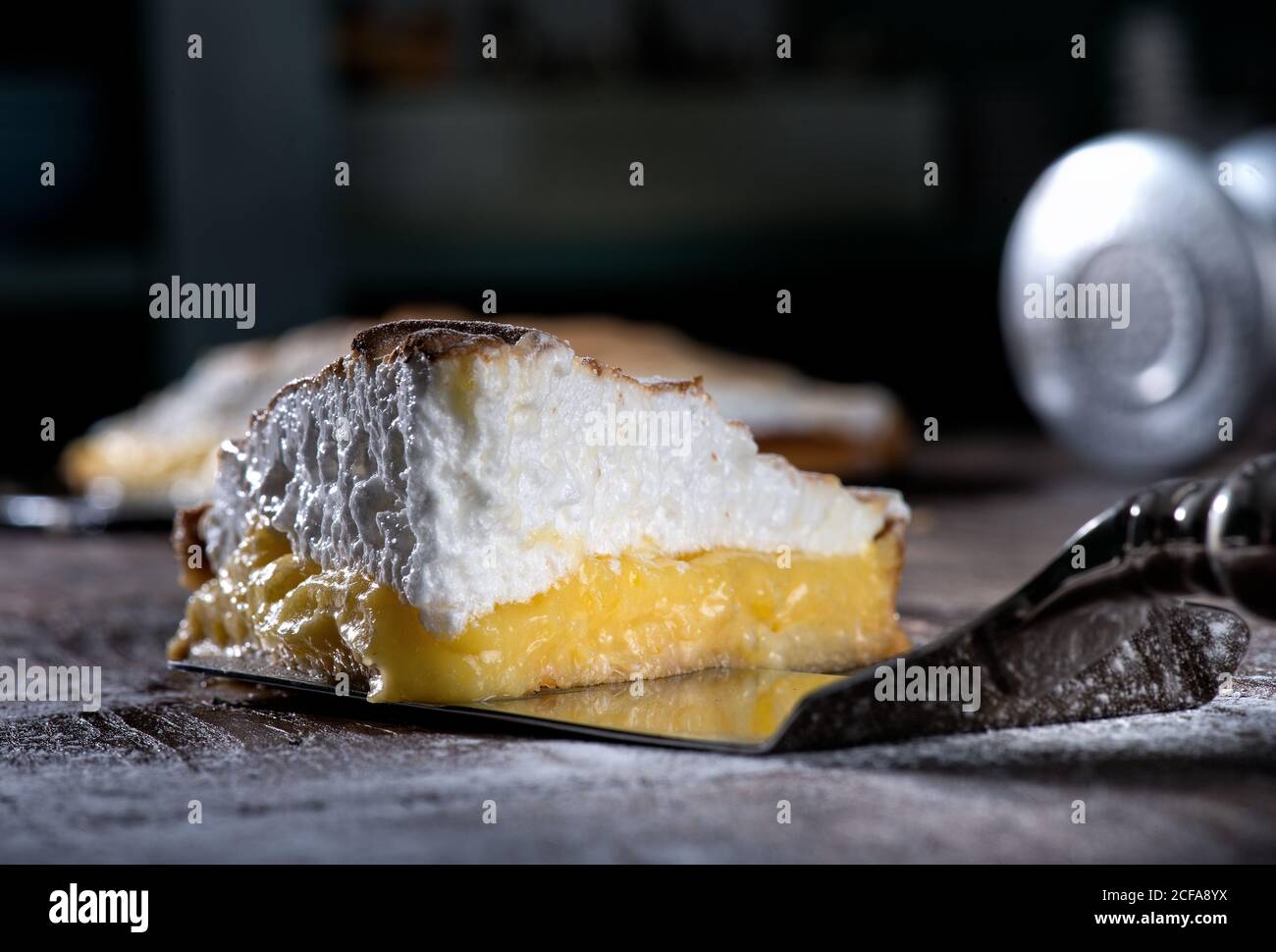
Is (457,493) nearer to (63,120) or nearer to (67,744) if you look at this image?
(67,744)

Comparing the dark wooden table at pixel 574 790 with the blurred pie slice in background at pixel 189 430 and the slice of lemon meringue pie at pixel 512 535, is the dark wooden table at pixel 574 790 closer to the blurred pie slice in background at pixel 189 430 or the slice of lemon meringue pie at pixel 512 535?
the slice of lemon meringue pie at pixel 512 535

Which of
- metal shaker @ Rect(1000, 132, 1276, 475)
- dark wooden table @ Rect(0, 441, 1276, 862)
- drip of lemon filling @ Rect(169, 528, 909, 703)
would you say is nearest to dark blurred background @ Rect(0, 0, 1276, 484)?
metal shaker @ Rect(1000, 132, 1276, 475)

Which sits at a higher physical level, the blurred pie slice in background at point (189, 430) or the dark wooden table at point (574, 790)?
the blurred pie slice in background at point (189, 430)

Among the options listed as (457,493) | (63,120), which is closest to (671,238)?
(63,120)

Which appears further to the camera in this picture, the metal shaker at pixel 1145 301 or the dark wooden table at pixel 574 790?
the metal shaker at pixel 1145 301

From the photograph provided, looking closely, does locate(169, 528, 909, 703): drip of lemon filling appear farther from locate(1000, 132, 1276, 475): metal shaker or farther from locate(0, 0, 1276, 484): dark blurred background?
locate(0, 0, 1276, 484): dark blurred background

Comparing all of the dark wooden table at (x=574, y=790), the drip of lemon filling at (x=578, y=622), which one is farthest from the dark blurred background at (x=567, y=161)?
the dark wooden table at (x=574, y=790)
